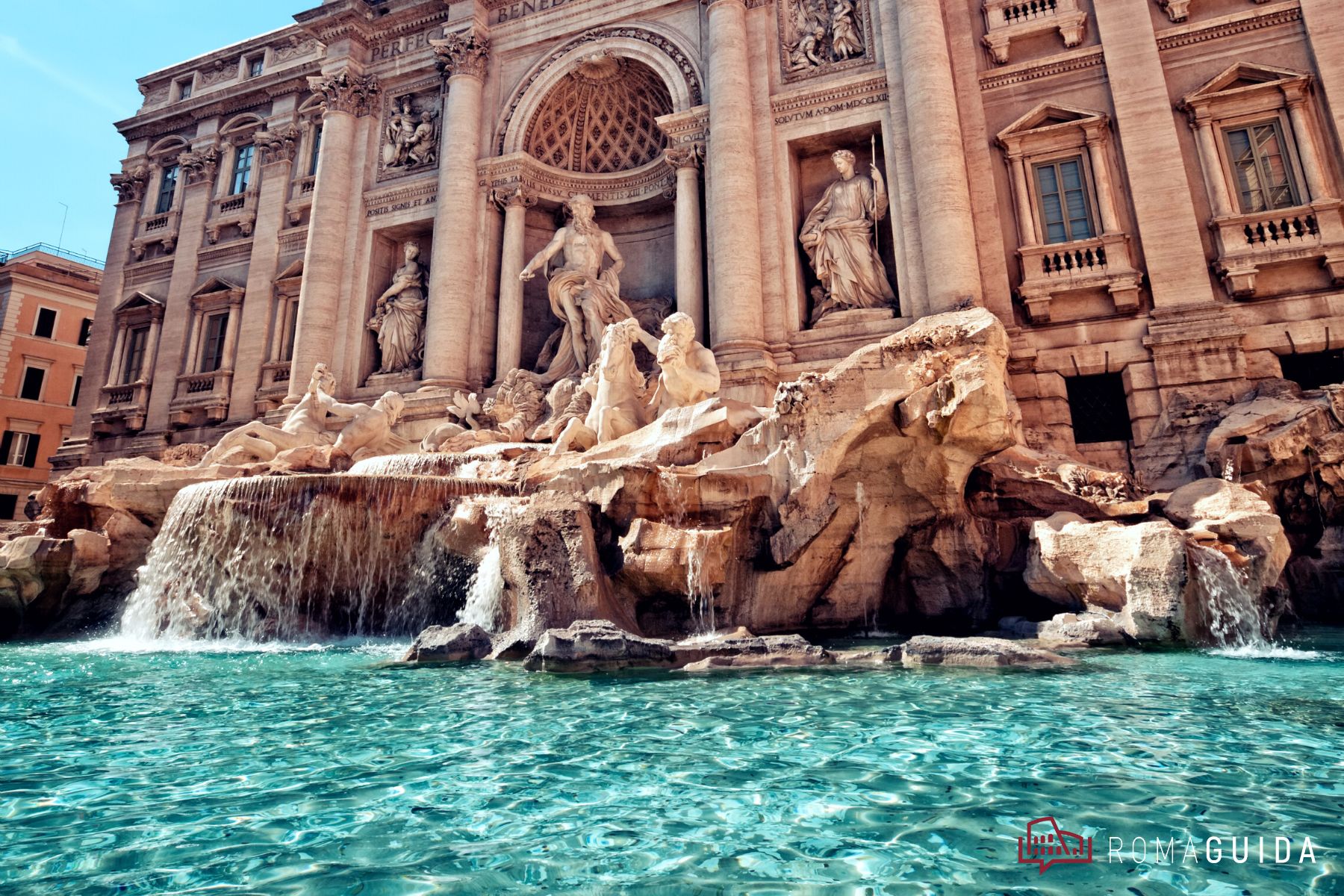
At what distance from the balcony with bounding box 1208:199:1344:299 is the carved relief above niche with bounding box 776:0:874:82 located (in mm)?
7073

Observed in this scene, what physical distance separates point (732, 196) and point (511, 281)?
5203mm

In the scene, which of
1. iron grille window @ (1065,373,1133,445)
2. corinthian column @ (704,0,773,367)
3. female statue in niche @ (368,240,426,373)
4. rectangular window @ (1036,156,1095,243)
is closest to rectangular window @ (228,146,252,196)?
female statue in niche @ (368,240,426,373)

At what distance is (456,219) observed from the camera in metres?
16.6

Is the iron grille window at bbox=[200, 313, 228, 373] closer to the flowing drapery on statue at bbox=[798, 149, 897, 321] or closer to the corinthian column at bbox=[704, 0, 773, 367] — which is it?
the corinthian column at bbox=[704, 0, 773, 367]

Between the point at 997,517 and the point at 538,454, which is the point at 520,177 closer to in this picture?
the point at 538,454

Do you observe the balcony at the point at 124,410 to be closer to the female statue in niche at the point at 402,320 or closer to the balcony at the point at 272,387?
the balcony at the point at 272,387

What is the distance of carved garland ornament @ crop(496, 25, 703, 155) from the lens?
51.7 feet

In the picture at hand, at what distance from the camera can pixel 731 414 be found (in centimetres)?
896

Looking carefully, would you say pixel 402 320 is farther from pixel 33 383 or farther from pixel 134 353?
pixel 33 383

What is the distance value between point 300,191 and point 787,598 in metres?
18.4

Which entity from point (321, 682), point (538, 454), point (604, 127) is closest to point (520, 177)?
point (604, 127)

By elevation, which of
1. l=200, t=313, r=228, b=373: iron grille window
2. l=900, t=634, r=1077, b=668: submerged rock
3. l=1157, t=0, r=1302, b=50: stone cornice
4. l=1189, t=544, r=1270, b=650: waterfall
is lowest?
l=900, t=634, r=1077, b=668: submerged rock

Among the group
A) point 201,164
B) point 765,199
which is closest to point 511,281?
point 765,199

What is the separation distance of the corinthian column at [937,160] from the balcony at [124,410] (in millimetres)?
19935
